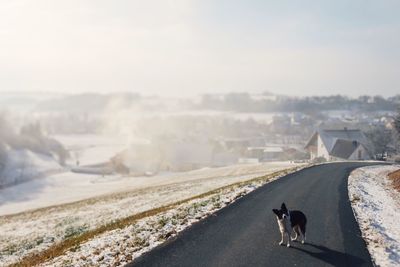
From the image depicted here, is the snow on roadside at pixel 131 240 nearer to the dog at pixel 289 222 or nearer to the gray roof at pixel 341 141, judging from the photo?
the dog at pixel 289 222

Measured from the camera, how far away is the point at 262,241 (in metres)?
16.3

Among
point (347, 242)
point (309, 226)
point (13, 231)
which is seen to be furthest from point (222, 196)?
point (13, 231)

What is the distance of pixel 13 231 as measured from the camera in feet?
111

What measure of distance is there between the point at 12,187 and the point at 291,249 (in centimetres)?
10814

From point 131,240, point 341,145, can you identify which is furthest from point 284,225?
point 341,145

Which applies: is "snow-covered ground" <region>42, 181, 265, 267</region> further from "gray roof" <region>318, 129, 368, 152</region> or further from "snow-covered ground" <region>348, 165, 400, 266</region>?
"gray roof" <region>318, 129, 368, 152</region>

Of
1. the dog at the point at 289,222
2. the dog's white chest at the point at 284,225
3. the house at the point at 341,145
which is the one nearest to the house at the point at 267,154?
the house at the point at 341,145

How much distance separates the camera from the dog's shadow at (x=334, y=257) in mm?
13781

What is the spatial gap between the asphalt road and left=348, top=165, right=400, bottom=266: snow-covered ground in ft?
1.42

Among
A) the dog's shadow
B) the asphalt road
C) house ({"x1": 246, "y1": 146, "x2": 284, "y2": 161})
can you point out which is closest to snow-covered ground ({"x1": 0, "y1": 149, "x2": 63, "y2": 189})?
house ({"x1": 246, "y1": 146, "x2": 284, "y2": 161})

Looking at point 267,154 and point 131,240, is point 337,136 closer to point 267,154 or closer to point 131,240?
point 267,154

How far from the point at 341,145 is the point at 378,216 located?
66821 millimetres

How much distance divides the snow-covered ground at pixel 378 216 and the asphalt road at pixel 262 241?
0.43 metres

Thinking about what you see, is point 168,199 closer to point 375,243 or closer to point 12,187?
point 375,243
